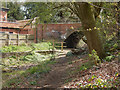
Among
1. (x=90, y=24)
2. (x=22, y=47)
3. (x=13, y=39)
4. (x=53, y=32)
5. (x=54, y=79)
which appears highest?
A: (x=90, y=24)

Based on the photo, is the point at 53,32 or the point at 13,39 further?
the point at 53,32

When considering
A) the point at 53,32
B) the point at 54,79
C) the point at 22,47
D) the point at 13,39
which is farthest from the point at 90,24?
the point at 53,32

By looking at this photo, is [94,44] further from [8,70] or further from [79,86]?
[8,70]

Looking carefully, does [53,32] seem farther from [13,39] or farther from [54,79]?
[54,79]

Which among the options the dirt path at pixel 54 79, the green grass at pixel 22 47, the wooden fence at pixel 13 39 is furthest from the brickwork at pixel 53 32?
the dirt path at pixel 54 79

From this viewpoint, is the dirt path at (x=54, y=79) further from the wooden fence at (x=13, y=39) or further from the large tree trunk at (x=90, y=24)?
the wooden fence at (x=13, y=39)

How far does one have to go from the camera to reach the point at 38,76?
8.36 metres

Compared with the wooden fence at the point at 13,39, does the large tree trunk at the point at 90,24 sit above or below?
above

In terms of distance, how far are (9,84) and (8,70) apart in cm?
342

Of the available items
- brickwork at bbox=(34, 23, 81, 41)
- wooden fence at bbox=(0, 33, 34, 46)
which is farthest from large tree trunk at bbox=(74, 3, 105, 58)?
brickwork at bbox=(34, 23, 81, 41)

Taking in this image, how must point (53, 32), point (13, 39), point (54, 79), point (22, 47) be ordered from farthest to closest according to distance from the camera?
point (53, 32) → point (13, 39) → point (22, 47) → point (54, 79)

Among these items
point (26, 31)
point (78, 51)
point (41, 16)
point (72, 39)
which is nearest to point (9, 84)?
point (41, 16)

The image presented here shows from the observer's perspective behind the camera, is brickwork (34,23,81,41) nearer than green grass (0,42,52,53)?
No

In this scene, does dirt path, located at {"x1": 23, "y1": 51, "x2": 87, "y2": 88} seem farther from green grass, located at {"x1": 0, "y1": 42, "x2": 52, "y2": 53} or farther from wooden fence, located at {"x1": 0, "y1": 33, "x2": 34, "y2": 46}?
wooden fence, located at {"x1": 0, "y1": 33, "x2": 34, "y2": 46}
